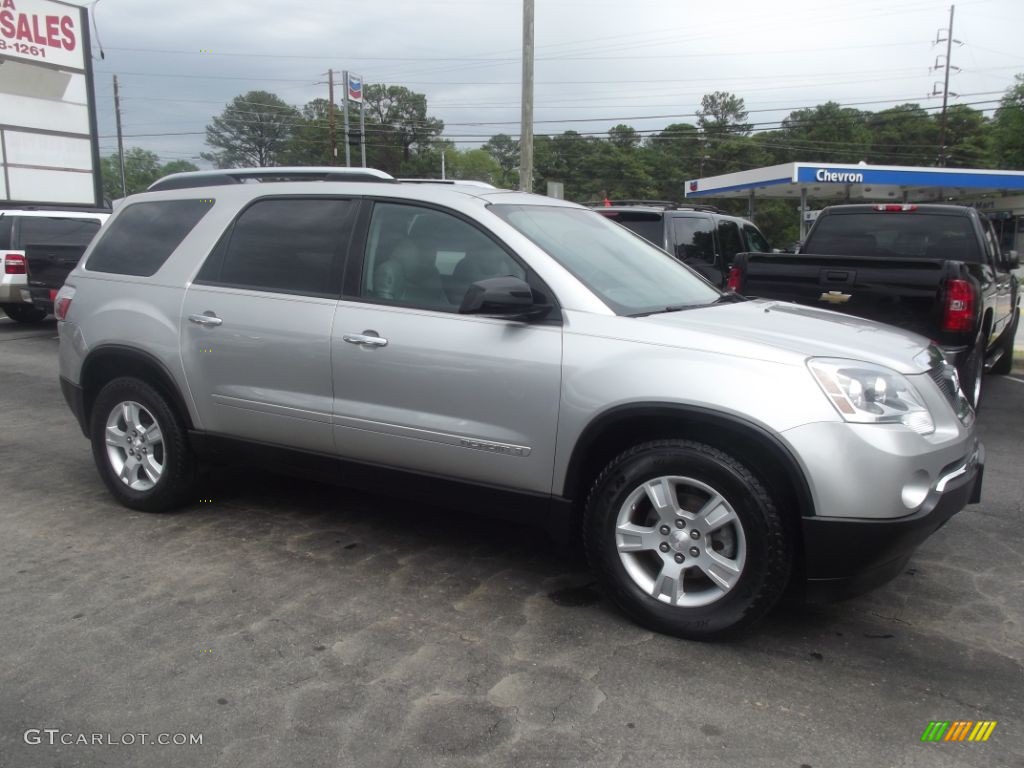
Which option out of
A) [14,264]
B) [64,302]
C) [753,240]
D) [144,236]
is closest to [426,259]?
[144,236]

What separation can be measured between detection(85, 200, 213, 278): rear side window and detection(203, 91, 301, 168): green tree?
282 feet

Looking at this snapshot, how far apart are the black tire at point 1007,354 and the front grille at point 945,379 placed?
6.52 meters

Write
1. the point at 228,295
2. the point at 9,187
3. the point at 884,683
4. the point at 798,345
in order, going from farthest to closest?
the point at 9,187, the point at 228,295, the point at 798,345, the point at 884,683

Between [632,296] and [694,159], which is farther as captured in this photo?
[694,159]

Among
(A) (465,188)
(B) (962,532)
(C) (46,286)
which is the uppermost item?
(A) (465,188)

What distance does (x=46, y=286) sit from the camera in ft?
43.0

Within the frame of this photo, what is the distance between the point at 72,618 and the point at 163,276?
1.97 m

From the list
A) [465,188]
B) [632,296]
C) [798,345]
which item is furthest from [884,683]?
[465,188]

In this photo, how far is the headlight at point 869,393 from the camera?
3039 mm

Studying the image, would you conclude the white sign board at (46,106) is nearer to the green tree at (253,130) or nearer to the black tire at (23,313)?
the black tire at (23,313)

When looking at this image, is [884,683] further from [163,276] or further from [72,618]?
[163,276]

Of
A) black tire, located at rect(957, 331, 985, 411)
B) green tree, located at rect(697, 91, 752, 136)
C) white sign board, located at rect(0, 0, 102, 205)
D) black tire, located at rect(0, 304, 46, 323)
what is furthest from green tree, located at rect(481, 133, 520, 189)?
black tire, located at rect(957, 331, 985, 411)

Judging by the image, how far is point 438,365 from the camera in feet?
12.3

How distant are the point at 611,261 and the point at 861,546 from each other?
1.80m
